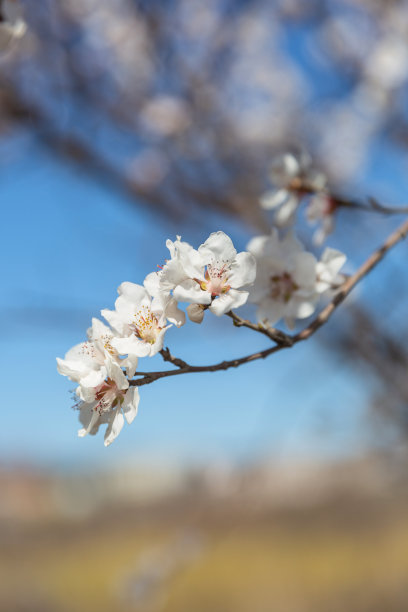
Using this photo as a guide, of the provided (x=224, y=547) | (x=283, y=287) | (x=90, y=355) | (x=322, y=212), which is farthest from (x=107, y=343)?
(x=224, y=547)

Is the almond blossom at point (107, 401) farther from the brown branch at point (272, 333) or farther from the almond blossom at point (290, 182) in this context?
the almond blossom at point (290, 182)

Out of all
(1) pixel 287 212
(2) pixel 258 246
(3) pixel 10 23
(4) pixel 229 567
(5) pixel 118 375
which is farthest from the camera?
(4) pixel 229 567

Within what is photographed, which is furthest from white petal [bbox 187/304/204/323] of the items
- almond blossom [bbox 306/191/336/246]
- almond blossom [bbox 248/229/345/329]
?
almond blossom [bbox 306/191/336/246]

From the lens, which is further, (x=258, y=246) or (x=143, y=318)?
(x=258, y=246)

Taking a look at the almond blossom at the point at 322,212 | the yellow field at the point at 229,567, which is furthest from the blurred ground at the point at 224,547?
the almond blossom at the point at 322,212

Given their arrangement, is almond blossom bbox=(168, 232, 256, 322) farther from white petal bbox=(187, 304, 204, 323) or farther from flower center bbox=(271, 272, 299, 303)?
flower center bbox=(271, 272, 299, 303)

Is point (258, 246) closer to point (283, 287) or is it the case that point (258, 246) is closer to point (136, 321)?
point (283, 287)

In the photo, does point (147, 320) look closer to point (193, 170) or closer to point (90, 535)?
point (193, 170)

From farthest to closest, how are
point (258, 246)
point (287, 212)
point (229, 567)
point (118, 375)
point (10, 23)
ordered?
point (229, 567) < point (287, 212) < point (258, 246) < point (10, 23) < point (118, 375)
